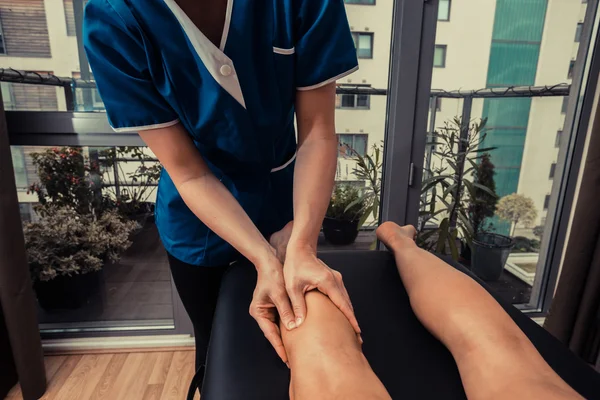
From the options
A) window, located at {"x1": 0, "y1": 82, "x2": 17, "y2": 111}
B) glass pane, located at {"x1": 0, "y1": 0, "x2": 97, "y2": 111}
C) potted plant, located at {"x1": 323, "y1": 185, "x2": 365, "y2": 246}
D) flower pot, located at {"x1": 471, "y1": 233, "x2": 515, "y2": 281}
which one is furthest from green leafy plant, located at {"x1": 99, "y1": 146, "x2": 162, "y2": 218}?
flower pot, located at {"x1": 471, "y1": 233, "x2": 515, "y2": 281}

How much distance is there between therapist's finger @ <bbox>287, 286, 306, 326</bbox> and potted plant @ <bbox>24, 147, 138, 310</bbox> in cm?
139

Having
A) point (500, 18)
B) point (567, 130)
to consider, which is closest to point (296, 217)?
point (500, 18)

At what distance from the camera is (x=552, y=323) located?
1.66 metres

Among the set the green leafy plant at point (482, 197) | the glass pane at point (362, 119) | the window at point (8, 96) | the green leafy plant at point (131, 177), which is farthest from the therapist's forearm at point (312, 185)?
the window at point (8, 96)

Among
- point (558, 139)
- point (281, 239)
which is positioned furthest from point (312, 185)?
point (558, 139)

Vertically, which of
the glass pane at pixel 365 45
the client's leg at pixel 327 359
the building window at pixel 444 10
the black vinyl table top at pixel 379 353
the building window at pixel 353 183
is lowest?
the black vinyl table top at pixel 379 353

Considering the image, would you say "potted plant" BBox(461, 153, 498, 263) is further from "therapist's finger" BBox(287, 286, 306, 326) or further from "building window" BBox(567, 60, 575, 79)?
"therapist's finger" BBox(287, 286, 306, 326)

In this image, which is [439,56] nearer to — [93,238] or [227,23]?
[227,23]

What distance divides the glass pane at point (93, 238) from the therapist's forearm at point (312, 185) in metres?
1.11

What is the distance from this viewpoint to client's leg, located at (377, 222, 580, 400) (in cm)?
58

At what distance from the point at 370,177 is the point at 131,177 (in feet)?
3.57

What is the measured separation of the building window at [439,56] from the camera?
63.2 inches

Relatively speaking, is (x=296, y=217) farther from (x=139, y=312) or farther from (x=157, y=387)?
(x=139, y=312)

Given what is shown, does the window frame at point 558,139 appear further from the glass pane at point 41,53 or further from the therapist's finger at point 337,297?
the glass pane at point 41,53
